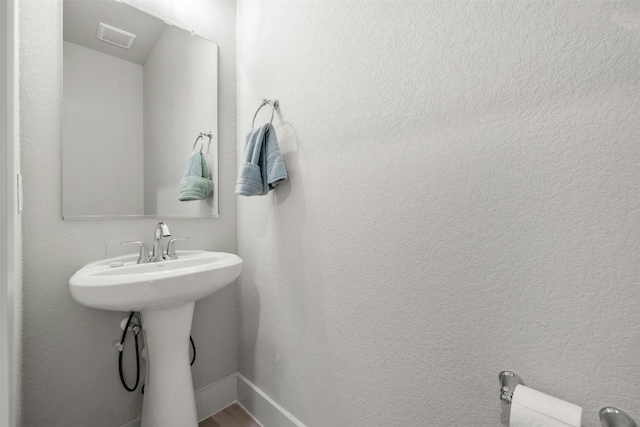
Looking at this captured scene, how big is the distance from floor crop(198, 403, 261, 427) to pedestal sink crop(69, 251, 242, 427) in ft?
0.81

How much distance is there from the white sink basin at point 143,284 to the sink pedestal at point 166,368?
0.40 feet

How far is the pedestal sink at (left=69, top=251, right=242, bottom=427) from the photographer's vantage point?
937mm

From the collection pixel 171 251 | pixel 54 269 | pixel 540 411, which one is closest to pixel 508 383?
pixel 540 411

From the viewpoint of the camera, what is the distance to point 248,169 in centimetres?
119

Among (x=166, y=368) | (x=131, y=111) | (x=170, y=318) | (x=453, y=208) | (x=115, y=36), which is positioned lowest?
(x=166, y=368)

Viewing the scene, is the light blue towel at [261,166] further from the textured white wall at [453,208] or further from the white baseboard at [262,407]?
the white baseboard at [262,407]

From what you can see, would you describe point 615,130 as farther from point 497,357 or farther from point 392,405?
point 392,405

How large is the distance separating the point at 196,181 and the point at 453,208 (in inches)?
46.3

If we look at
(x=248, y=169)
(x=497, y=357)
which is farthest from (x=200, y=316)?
(x=497, y=357)

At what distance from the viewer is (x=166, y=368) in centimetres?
113

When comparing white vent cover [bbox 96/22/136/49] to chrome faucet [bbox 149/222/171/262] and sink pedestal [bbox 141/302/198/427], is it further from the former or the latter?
sink pedestal [bbox 141/302/198/427]

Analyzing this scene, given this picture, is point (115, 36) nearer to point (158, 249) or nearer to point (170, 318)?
point (158, 249)

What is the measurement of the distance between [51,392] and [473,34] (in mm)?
1830

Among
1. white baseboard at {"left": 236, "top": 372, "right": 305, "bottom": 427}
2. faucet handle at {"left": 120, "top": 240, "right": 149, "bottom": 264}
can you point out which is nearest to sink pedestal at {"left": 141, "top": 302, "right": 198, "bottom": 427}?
faucet handle at {"left": 120, "top": 240, "right": 149, "bottom": 264}
